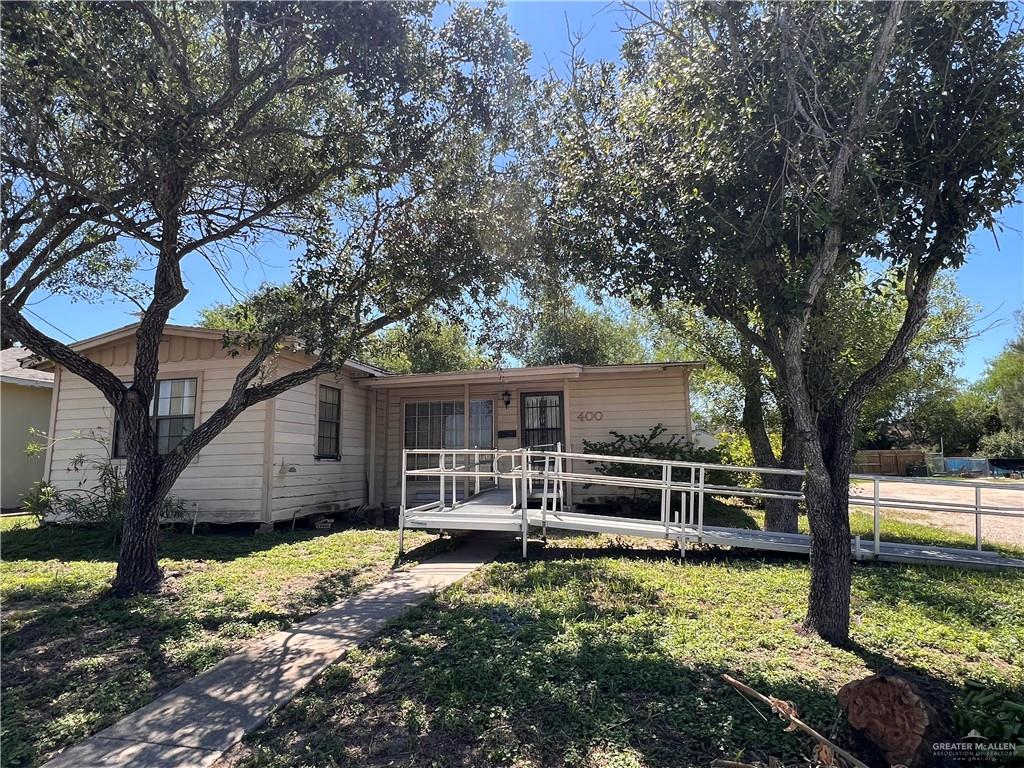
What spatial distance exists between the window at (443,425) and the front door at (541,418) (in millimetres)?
724

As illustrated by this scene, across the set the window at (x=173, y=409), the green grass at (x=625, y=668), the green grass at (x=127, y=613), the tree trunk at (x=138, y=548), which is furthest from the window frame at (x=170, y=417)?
the green grass at (x=625, y=668)

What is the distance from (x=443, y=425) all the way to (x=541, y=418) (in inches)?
84.9

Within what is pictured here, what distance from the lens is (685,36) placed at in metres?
4.77

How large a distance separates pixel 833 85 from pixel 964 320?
9964mm

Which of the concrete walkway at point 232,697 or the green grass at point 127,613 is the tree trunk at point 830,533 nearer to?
the concrete walkway at point 232,697

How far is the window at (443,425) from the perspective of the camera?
11945 millimetres

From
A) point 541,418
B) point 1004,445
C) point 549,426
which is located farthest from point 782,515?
point 1004,445

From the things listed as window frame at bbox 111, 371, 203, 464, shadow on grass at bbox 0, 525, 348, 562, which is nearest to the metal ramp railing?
shadow on grass at bbox 0, 525, 348, 562

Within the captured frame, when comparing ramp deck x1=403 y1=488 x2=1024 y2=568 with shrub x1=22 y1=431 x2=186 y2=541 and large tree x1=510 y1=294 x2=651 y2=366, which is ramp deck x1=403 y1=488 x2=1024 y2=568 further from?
large tree x1=510 y1=294 x2=651 y2=366

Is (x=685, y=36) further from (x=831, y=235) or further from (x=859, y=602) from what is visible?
(x=859, y=602)

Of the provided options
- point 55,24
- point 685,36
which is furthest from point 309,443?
point 685,36

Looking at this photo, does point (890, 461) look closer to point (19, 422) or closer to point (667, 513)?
point (667, 513)

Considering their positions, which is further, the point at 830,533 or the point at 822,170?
the point at 830,533

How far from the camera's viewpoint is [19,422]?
1340 centimetres
